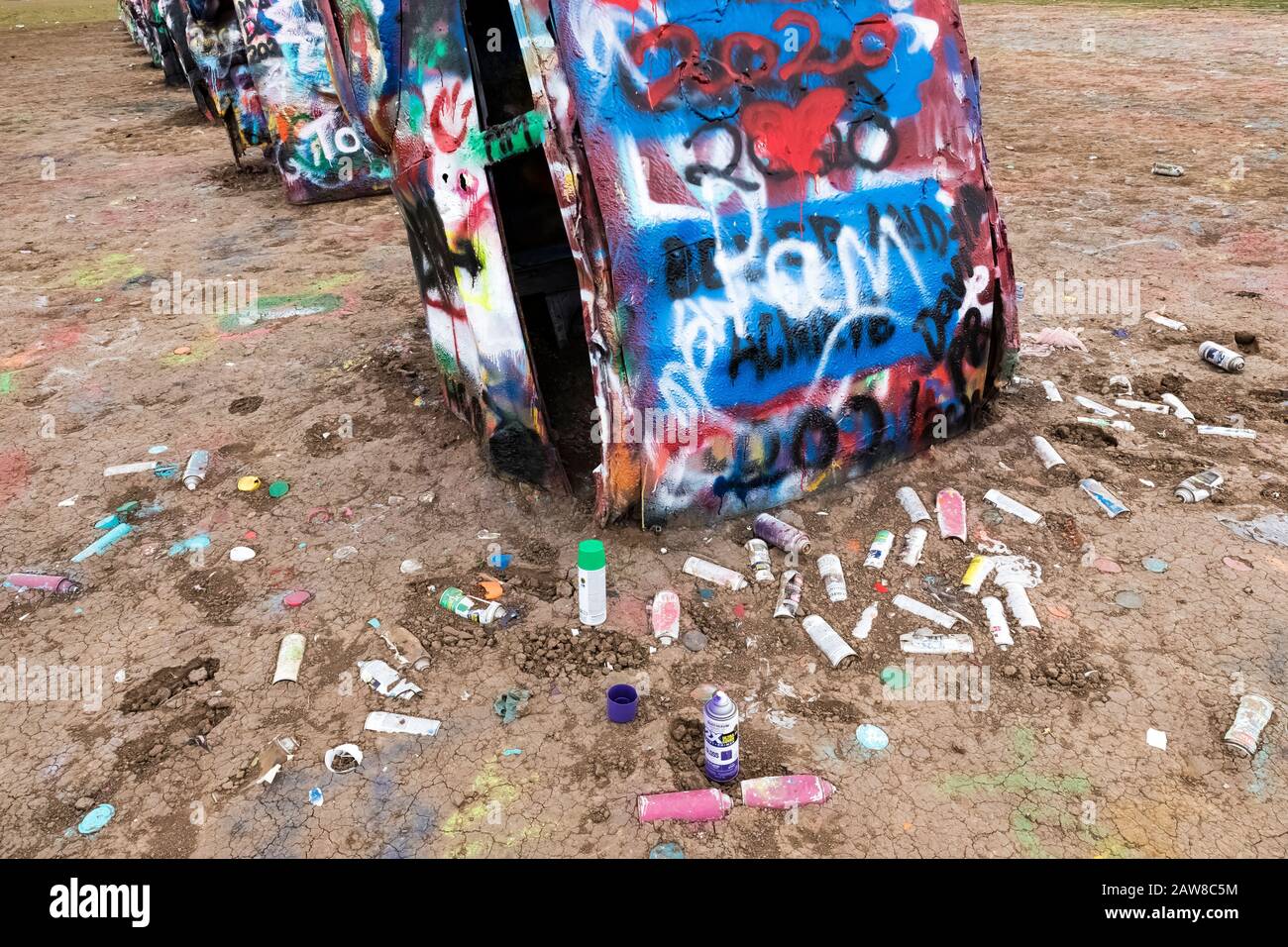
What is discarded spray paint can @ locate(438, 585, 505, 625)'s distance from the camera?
390cm

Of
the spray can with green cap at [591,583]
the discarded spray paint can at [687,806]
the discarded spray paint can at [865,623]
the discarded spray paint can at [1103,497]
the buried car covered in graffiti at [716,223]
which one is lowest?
the discarded spray paint can at [865,623]

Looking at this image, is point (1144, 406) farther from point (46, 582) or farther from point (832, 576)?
point (46, 582)

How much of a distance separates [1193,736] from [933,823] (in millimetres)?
1077

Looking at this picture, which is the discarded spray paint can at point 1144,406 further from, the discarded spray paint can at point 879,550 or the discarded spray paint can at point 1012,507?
the discarded spray paint can at point 879,550

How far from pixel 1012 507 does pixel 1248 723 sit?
150 cm

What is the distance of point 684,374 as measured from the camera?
3992 mm

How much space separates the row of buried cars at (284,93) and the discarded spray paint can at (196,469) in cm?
537

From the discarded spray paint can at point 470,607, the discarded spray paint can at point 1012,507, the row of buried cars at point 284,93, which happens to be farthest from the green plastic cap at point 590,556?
the row of buried cars at point 284,93

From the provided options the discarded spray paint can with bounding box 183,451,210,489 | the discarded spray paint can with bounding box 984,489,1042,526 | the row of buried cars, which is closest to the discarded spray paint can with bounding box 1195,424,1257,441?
the discarded spray paint can with bounding box 984,489,1042,526

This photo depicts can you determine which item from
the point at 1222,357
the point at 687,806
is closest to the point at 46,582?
the point at 687,806

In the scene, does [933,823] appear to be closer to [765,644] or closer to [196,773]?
[765,644]

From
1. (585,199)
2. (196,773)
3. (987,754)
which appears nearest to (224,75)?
(585,199)

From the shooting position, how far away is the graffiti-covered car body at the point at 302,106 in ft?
32.1
